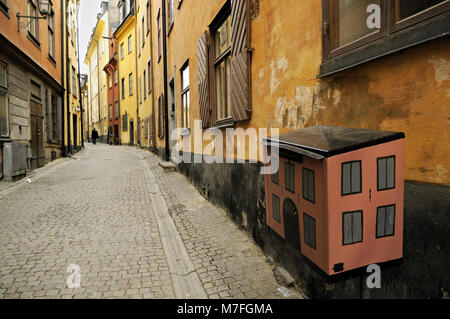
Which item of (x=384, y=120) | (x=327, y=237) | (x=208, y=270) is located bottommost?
(x=208, y=270)

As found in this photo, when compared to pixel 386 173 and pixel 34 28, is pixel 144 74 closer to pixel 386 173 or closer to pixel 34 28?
pixel 34 28

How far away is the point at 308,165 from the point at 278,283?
1475 mm

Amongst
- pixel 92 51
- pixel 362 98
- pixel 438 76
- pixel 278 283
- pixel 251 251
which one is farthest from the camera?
pixel 92 51

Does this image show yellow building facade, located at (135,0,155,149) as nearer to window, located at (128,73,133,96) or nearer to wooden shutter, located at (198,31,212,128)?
window, located at (128,73,133,96)

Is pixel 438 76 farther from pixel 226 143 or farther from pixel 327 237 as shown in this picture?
pixel 226 143

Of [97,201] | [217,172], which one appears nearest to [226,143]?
[217,172]

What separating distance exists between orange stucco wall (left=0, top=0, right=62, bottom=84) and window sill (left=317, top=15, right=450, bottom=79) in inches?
345

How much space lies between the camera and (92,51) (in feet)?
131

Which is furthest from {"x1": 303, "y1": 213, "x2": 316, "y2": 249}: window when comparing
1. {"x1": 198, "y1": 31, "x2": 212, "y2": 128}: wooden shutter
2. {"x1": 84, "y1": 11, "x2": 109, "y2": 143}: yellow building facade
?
{"x1": 84, "y1": 11, "x2": 109, "y2": 143}: yellow building facade

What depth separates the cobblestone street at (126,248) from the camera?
2799mm

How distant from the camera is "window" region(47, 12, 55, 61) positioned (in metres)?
12.9

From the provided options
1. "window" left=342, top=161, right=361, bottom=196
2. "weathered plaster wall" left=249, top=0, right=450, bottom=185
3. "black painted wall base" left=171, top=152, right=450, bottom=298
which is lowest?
"black painted wall base" left=171, top=152, right=450, bottom=298

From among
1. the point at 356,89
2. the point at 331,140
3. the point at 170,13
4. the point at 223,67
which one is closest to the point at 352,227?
the point at 331,140

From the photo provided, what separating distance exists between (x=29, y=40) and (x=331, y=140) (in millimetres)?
11411
